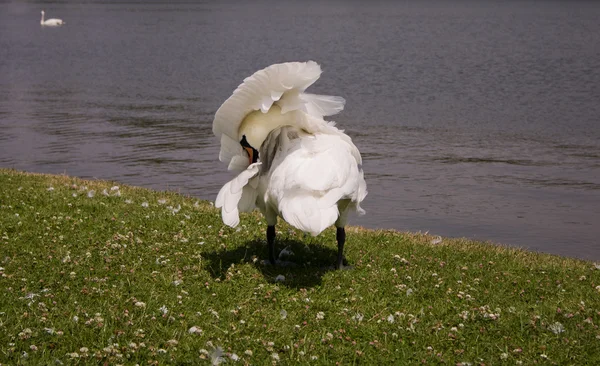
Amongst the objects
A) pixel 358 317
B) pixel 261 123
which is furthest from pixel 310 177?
pixel 358 317

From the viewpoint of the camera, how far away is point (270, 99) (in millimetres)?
9234

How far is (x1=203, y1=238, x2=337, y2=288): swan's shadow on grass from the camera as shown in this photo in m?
9.77

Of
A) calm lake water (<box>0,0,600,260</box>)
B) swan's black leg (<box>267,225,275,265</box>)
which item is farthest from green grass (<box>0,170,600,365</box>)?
calm lake water (<box>0,0,600,260</box>)

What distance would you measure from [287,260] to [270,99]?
244 cm

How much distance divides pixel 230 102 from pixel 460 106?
2546 centimetres

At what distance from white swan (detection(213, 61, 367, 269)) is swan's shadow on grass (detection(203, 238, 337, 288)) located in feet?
0.86

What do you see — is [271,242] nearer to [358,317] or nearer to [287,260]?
[287,260]

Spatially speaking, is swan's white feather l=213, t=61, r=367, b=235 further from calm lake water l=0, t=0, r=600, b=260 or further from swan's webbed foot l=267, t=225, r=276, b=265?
calm lake water l=0, t=0, r=600, b=260

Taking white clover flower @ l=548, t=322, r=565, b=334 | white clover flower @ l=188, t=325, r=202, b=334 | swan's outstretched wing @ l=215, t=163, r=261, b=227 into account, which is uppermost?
swan's outstretched wing @ l=215, t=163, r=261, b=227

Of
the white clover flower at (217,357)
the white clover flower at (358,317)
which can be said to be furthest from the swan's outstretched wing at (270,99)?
the white clover flower at (217,357)

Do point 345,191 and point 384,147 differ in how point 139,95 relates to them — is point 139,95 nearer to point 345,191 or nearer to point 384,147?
point 384,147

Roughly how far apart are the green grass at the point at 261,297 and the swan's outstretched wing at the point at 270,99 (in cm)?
160

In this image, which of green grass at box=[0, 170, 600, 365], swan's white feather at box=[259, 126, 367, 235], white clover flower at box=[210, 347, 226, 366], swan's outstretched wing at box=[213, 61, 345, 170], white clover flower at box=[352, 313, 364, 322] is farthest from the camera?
swan's outstretched wing at box=[213, 61, 345, 170]

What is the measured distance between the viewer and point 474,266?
10.5 m
